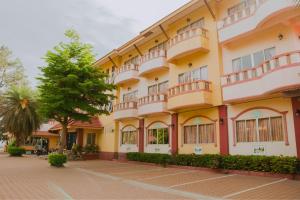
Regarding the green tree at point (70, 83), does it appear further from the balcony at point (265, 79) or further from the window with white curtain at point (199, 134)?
the balcony at point (265, 79)

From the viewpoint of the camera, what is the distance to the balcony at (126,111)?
2364 cm

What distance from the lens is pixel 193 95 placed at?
1680 cm

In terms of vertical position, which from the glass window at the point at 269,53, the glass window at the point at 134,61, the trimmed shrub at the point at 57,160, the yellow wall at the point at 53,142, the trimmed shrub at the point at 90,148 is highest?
the glass window at the point at 134,61

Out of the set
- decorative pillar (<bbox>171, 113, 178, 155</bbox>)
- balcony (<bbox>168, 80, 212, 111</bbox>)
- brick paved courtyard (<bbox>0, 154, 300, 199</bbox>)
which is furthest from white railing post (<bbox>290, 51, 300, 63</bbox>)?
decorative pillar (<bbox>171, 113, 178, 155</bbox>)

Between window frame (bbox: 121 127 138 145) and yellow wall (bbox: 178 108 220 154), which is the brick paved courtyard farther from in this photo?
window frame (bbox: 121 127 138 145)

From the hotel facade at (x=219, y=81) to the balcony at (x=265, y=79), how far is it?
0.05 meters

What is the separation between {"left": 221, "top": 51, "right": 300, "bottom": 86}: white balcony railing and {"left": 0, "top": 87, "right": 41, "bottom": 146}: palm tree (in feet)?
84.5

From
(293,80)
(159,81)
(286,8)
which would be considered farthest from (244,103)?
(159,81)

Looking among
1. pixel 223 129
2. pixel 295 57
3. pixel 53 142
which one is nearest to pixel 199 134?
pixel 223 129

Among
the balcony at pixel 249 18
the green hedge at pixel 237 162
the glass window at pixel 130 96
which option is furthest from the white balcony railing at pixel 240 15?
the glass window at pixel 130 96

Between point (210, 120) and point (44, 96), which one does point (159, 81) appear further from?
point (44, 96)

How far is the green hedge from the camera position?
12.0 m

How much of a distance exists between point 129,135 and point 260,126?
14.1 metres

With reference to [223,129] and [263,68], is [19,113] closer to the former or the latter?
[223,129]
